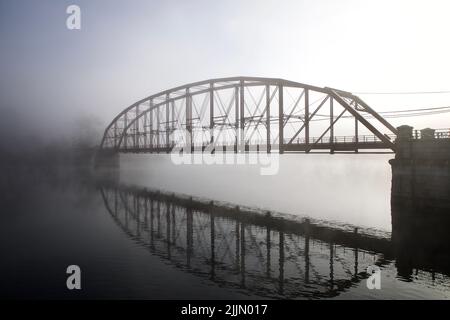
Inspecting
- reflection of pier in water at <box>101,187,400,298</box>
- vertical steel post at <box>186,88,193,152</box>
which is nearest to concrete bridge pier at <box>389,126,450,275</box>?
reflection of pier in water at <box>101,187,400,298</box>

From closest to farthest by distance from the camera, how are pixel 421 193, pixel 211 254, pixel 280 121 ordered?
pixel 211 254 → pixel 421 193 → pixel 280 121

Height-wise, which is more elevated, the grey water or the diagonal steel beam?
the diagonal steel beam

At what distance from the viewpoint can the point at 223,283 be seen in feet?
65.1

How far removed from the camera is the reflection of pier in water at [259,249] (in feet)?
66.2

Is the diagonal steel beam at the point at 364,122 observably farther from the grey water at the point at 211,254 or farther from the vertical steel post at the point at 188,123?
the vertical steel post at the point at 188,123

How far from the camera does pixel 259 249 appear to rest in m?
27.2

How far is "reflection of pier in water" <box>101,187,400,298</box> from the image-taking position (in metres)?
20.2

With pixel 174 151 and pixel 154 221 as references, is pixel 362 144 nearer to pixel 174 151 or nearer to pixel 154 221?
pixel 154 221

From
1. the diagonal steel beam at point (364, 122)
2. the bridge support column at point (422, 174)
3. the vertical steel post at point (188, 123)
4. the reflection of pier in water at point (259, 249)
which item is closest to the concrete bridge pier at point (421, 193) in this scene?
the bridge support column at point (422, 174)

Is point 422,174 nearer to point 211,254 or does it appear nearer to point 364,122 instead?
point 364,122

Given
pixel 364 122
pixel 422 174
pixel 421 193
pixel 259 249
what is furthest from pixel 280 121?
pixel 259 249

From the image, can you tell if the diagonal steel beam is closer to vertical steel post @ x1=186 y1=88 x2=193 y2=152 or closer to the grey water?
the grey water
